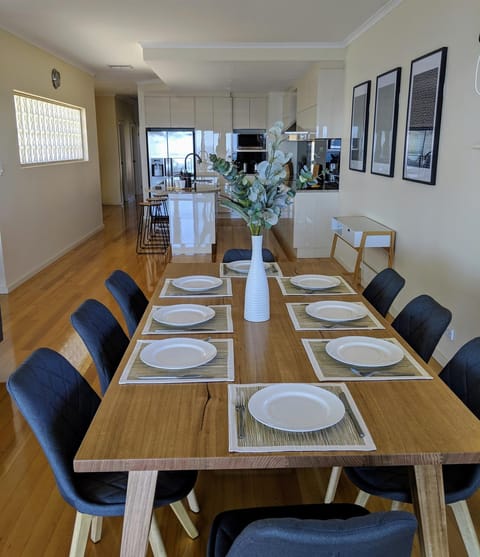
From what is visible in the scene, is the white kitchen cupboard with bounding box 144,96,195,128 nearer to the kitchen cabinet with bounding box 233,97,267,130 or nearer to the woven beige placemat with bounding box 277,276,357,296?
the kitchen cabinet with bounding box 233,97,267,130

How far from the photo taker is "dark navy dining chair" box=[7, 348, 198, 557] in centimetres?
139

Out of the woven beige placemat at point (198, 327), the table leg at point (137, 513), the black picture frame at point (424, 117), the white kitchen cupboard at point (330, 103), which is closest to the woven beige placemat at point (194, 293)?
the woven beige placemat at point (198, 327)

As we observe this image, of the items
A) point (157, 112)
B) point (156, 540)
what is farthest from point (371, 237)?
point (157, 112)

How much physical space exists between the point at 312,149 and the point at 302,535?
6370mm

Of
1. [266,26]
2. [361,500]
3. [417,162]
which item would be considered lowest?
[361,500]

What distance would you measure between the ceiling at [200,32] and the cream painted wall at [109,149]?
4134mm

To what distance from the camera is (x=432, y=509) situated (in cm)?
131

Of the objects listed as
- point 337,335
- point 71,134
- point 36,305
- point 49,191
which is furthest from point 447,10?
point 71,134

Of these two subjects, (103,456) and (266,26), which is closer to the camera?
(103,456)

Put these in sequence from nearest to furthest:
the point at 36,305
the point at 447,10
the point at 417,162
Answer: the point at 447,10
the point at 417,162
the point at 36,305

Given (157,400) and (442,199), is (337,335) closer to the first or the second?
(157,400)

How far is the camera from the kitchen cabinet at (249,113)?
9.51 meters

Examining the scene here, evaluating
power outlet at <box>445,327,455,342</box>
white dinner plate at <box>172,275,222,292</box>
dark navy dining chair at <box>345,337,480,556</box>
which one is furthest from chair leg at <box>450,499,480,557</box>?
power outlet at <box>445,327,455,342</box>

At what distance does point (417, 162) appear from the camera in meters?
3.74
